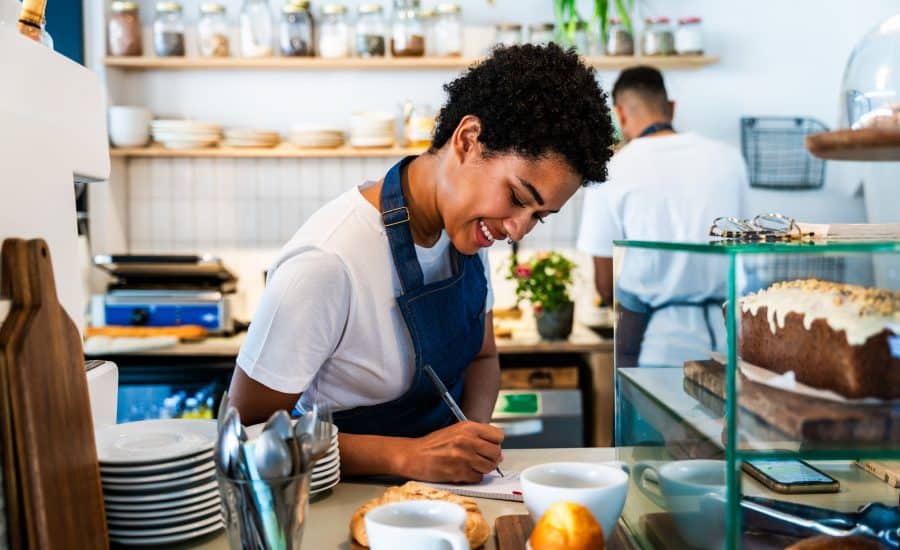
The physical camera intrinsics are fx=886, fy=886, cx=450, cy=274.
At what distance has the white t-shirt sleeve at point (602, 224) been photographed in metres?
3.26

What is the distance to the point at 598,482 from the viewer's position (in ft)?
3.75

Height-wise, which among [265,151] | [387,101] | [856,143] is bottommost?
[856,143]

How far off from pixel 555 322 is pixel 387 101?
1412mm

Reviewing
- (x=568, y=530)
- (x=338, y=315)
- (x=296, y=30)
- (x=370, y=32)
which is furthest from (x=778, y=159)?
(x=568, y=530)

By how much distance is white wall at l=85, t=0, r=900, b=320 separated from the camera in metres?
4.20

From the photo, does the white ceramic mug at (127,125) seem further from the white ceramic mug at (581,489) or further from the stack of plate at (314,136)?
the white ceramic mug at (581,489)

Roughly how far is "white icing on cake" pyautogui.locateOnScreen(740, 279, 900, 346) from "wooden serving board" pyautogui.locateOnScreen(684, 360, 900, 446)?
0.09 m

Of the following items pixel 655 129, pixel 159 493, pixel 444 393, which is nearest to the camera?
pixel 159 493

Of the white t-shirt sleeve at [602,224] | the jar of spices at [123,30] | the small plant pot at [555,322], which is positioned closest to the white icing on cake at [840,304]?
the white t-shirt sleeve at [602,224]

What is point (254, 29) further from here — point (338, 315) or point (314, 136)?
point (338, 315)

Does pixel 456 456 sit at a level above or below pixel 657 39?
below

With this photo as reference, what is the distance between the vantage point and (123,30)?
3986 millimetres

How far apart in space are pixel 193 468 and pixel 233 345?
238cm

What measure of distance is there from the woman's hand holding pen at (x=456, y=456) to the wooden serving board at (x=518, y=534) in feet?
0.57
